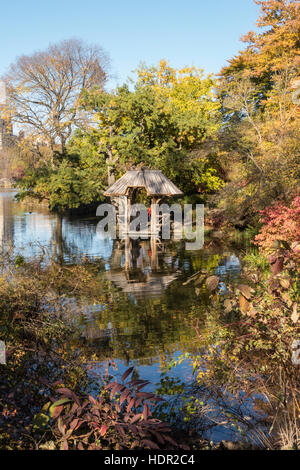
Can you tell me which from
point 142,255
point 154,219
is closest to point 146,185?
point 154,219

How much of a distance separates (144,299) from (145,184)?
11.2 m

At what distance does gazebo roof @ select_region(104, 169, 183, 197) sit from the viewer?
21875 millimetres

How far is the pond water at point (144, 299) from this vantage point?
770cm

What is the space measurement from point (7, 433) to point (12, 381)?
48.9 inches

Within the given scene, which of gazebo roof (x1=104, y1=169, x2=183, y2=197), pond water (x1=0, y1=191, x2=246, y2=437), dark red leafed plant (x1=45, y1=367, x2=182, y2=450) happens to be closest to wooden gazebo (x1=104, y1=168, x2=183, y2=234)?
gazebo roof (x1=104, y1=169, x2=183, y2=197)

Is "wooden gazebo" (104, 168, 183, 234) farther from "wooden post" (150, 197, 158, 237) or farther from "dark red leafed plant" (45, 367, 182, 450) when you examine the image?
"dark red leafed plant" (45, 367, 182, 450)

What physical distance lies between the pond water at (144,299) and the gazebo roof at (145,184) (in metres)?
2.55

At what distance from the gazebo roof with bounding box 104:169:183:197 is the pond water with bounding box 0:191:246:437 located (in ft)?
8.38

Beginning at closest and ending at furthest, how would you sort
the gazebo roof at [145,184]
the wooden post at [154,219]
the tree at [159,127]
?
the gazebo roof at [145,184]
the wooden post at [154,219]
the tree at [159,127]

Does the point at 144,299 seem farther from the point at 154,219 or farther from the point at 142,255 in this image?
the point at 154,219

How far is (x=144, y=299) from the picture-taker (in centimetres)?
1162

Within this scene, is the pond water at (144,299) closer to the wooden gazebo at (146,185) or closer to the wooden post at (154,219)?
the wooden post at (154,219)

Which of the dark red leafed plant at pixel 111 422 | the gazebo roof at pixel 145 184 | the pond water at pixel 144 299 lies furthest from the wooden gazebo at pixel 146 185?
the dark red leafed plant at pixel 111 422

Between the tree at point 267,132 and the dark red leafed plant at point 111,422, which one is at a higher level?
the tree at point 267,132
